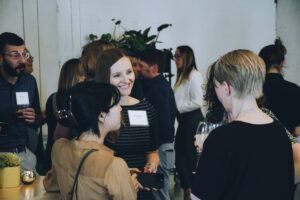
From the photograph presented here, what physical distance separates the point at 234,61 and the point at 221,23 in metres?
4.97

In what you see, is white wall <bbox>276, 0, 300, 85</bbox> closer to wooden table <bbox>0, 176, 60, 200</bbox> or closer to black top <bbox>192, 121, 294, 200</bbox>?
wooden table <bbox>0, 176, 60, 200</bbox>

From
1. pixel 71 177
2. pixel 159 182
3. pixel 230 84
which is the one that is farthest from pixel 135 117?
pixel 230 84

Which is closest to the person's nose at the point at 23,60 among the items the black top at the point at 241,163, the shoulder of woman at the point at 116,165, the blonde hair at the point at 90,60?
the blonde hair at the point at 90,60

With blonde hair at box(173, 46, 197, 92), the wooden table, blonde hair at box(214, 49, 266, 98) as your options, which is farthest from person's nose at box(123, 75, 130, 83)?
blonde hair at box(173, 46, 197, 92)

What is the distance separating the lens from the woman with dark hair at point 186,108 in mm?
4305

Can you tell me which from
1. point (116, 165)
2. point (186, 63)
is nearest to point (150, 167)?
point (116, 165)

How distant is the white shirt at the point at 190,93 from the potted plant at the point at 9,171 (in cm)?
254

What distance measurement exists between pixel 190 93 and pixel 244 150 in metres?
3.11

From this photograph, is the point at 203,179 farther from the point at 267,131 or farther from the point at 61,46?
the point at 61,46

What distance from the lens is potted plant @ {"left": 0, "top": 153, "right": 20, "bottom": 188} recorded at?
203 centimetres

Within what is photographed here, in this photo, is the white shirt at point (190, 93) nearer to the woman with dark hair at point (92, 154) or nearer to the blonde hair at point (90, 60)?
the blonde hair at point (90, 60)

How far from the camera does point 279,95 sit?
2754 millimetres

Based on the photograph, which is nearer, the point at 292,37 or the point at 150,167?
the point at 150,167

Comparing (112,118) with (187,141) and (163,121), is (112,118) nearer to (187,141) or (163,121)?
(163,121)
